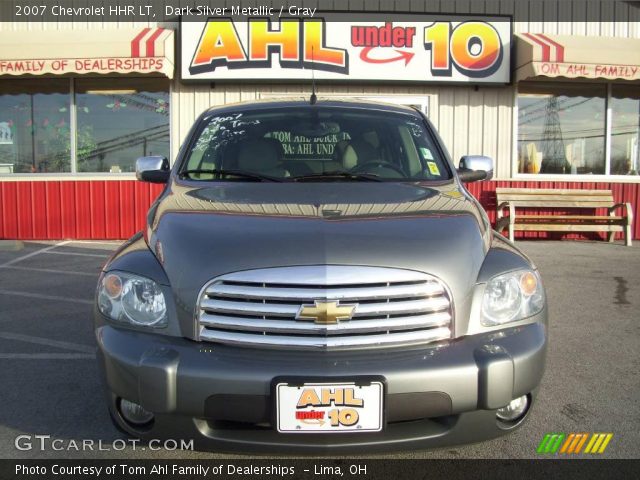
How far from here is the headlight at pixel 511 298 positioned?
2227mm

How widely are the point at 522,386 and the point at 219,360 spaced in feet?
3.61

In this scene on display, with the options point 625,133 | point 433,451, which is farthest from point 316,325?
point 625,133

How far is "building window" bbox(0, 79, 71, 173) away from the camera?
1007 cm

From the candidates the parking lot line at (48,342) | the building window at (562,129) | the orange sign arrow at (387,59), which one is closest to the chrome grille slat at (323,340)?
the parking lot line at (48,342)

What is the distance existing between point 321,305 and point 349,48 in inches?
320

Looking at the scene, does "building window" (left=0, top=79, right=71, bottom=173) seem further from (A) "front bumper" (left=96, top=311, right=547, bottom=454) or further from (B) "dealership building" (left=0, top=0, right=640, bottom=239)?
(A) "front bumper" (left=96, top=311, right=547, bottom=454)

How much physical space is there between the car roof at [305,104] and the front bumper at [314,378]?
206cm

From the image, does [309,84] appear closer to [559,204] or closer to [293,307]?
[559,204]

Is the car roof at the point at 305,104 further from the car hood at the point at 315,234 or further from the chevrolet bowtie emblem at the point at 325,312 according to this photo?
the chevrolet bowtie emblem at the point at 325,312

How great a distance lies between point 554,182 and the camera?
10.2m

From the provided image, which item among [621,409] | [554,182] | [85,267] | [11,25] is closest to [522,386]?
[621,409]

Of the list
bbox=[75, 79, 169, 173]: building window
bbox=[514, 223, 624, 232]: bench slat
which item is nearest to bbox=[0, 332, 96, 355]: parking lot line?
bbox=[75, 79, 169, 173]: building window

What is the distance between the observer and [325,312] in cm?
206

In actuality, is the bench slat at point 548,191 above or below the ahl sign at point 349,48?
below
